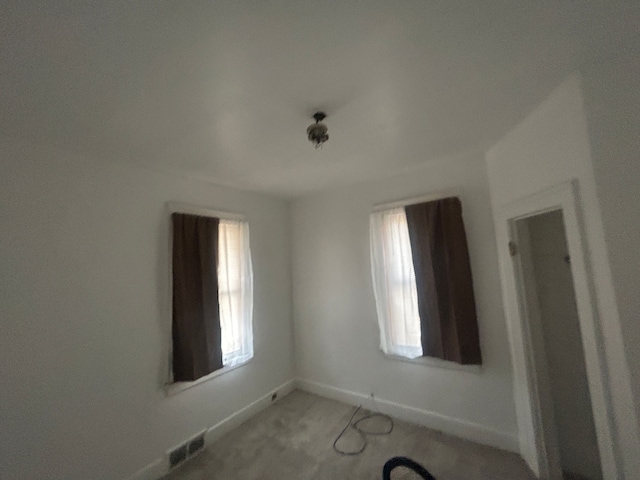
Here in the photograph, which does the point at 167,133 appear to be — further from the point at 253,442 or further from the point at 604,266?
the point at 253,442

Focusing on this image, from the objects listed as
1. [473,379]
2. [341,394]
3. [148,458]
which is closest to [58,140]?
[148,458]

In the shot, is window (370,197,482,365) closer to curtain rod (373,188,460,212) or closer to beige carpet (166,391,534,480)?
curtain rod (373,188,460,212)

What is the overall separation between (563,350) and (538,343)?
10.9 inches

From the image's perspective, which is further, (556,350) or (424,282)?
(424,282)

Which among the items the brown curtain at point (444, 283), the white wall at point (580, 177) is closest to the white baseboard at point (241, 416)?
the brown curtain at point (444, 283)

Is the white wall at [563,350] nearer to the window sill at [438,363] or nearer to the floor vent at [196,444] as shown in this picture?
the window sill at [438,363]

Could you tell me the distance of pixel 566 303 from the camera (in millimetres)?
2004

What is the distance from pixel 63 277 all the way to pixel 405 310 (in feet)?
9.19

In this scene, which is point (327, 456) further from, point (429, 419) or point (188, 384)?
point (188, 384)

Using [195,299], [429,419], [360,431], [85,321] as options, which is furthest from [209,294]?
[429,419]

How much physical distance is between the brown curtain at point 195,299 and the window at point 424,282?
168 cm

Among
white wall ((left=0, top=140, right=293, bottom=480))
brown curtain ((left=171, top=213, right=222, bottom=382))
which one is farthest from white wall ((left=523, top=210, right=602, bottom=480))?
white wall ((left=0, top=140, right=293, bottom=480))

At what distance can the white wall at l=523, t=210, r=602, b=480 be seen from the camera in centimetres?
195

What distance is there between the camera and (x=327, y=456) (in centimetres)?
223
